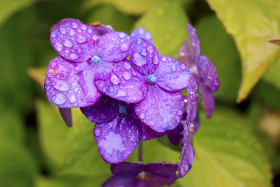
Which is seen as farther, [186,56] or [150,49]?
[186,56]

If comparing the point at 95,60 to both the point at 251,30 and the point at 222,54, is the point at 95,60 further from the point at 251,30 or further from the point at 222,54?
the point at 222,54

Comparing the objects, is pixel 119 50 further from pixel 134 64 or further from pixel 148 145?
pixel 148 145

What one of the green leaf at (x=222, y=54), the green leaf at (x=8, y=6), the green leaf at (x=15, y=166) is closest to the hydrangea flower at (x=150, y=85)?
the green leaf at (x=222, y=54)

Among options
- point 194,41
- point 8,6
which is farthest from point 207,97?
point 8,6

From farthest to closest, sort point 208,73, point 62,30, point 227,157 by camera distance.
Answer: point 227,157 < point 208,73 < point 62,30

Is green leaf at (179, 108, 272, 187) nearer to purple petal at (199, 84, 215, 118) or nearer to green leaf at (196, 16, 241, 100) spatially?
green leaf at (196, 16, 241, 100)

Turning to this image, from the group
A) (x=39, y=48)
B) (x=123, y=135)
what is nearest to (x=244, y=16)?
(x=123, y=135)

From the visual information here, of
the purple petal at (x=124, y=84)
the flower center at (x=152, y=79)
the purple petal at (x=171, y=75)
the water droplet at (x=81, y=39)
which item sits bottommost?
the purple petal at (x=171, y=75)

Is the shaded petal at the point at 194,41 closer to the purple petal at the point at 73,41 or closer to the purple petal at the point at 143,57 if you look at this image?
the purple petal at the point at 143,57
